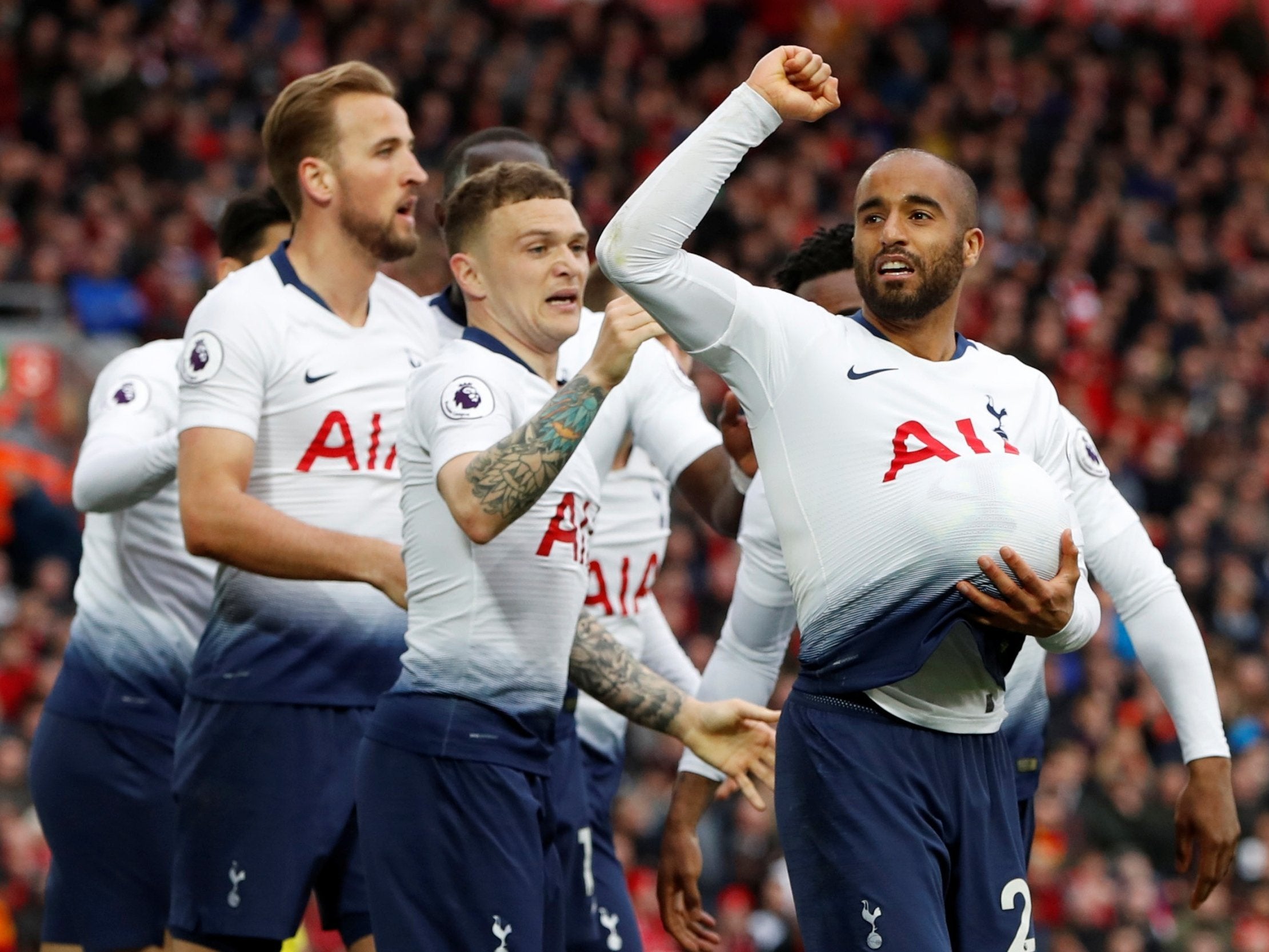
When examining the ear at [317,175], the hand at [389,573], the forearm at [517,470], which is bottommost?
the hand at [389,573]

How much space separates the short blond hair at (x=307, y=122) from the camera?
17.9 feet

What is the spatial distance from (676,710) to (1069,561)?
1134 mm

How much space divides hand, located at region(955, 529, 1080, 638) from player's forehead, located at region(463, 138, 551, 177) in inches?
92.7

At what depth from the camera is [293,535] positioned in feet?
15.7

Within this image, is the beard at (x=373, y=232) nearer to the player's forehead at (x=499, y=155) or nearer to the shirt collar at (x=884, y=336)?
the player's forehead at (x=499, y=155)

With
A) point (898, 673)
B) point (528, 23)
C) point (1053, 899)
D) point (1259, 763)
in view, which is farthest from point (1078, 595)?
point (528, 23)

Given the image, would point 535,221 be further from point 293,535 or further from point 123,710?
point 123,710

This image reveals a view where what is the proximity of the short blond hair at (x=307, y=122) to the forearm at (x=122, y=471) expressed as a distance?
2.65 ft

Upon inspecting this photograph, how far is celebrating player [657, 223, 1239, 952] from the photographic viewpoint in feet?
17.0

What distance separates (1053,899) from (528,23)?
39.9 feet

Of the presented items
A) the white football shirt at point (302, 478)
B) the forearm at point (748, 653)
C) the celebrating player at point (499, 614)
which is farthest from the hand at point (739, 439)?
the white football shirt at point (302, 478)

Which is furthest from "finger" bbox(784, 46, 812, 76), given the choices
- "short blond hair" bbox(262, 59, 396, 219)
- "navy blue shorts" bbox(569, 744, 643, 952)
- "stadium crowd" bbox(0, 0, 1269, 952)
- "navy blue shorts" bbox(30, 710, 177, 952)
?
"stadium crowd" bbox(0, 0, 1269, 952)

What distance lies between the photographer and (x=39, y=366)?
46.4 feet

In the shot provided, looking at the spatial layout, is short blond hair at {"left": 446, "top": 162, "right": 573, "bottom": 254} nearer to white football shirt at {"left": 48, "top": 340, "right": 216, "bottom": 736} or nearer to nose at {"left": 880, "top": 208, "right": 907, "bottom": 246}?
nose at {"left": 880, "top": 208, "right": 907, "bottom": 246}
